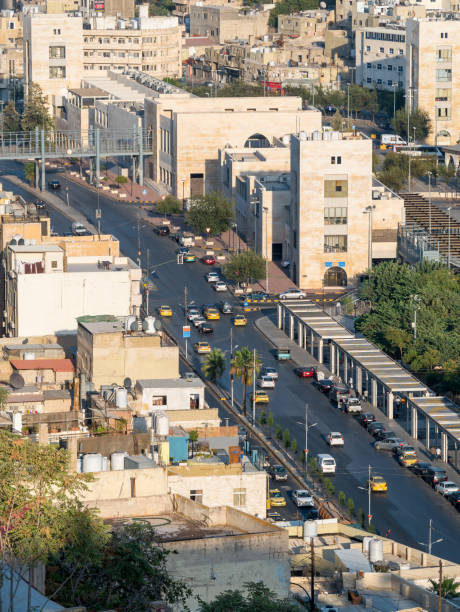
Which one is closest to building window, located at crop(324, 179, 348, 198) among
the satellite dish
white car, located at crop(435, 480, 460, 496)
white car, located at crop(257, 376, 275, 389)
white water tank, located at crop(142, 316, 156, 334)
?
white car, located at crop(257, 376, 275, 389)

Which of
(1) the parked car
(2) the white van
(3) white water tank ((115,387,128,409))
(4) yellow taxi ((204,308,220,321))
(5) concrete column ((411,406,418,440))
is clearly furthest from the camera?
(4) yellow taxi ((204,308,220,321))

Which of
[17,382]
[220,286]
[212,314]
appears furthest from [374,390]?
[17,382]

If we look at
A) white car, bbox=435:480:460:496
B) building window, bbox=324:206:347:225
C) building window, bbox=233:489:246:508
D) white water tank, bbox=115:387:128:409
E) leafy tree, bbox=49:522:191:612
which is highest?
leafy tree, bbox=49:522:191:612

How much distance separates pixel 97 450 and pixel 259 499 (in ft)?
23.5

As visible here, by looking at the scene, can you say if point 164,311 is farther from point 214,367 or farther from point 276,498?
point 276,498

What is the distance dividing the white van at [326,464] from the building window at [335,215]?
59.9 metres

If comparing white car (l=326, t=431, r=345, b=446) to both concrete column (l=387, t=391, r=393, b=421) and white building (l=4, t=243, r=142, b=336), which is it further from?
white building (l=4, t=243, r=142, b=336)

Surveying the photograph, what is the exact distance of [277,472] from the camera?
117875 millimetres

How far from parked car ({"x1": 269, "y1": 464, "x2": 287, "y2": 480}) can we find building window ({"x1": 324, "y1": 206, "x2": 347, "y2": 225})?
62.3m

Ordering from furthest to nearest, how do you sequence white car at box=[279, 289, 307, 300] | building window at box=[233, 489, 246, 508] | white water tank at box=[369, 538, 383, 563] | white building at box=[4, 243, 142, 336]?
white car at box=[279, 289, 307, 300] < white building at box=[4, 243, 142, 336] < white water tank at box=[369, 538, 383, 563] < building window at box=[233, 489, 246, 508]

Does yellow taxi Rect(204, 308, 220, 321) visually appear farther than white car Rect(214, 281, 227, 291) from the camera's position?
No

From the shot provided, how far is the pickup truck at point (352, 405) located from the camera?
13412 centimetres

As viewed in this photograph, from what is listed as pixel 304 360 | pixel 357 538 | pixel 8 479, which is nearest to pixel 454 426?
pixel 304 360

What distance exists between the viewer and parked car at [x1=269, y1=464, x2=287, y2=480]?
4626 inches
